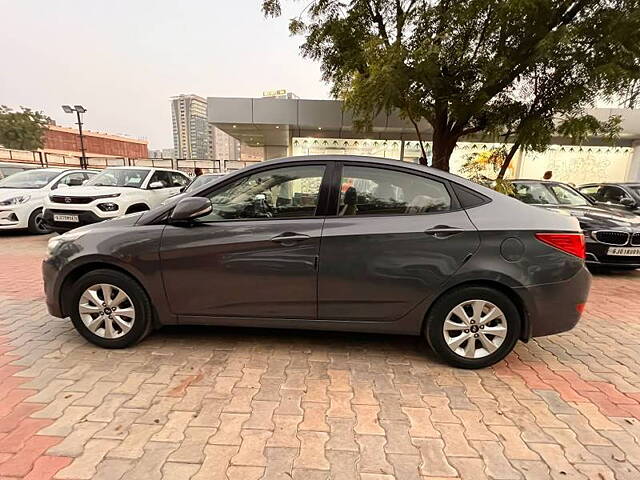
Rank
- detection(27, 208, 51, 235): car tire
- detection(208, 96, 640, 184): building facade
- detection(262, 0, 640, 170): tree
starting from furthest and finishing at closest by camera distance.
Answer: detection(208, 96, 640, 184): building facade → detection(27, 208, 51, 235): car tire → detection(262, 0, 640, 170): tree

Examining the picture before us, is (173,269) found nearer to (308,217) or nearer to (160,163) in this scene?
(308,217)

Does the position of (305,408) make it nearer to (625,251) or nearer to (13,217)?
(625,251)

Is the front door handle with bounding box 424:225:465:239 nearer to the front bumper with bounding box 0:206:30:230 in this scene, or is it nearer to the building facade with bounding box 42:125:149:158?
the front bumper with bounding box 0:206:30:230

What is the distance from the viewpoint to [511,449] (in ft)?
6.24

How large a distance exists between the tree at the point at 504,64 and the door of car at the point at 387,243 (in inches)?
202

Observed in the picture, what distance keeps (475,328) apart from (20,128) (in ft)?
177

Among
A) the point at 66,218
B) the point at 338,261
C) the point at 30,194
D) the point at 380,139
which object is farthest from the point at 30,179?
the point at 380,139

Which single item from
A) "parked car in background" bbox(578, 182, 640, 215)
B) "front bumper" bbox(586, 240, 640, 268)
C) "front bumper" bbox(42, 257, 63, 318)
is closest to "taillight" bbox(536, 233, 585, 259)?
"front bumper" bbox(586, 240, 640, 268)

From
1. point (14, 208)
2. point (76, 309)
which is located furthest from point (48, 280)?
point (14, 208)

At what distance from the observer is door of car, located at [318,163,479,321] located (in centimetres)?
248

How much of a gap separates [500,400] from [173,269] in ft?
8.21

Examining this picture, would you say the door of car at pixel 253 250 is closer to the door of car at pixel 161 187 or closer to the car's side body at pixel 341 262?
the car's side body at pixel 341 262

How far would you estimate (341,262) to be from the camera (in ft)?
8.31

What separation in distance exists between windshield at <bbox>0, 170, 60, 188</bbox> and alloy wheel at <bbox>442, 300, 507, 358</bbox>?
959 cm
